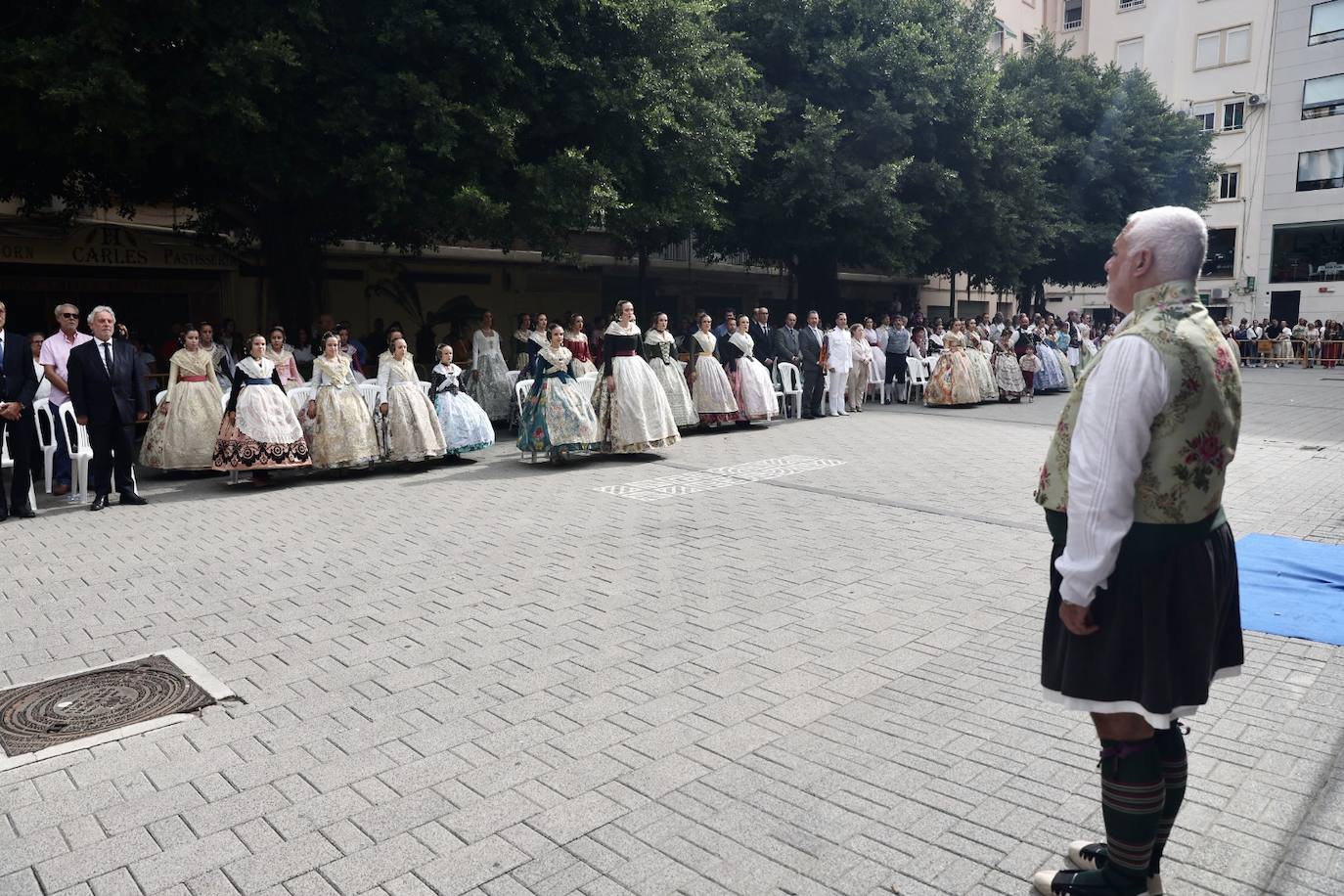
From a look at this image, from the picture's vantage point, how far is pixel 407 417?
11438 millimetres

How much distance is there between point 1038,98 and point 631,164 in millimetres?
19335

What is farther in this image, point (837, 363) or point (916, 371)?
point (916, 371)

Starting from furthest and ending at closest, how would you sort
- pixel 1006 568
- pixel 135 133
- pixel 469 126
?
pixel 469 126
pixel 135 133
pixel 1006 568

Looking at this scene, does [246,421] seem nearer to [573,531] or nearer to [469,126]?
[573,531]

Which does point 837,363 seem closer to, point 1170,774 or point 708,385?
point 708,385

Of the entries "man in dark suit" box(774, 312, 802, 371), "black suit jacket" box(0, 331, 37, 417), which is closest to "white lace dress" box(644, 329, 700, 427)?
"man in dark suit" box(774, 312, 802, 371)

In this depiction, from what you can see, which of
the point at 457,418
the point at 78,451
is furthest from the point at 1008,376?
the point at 78,451

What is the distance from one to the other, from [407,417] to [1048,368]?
17997mm

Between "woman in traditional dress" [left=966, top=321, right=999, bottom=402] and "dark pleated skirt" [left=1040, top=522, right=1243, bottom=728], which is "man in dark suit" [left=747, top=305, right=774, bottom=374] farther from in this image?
"dark pleated skirt" [left=1040, top=522, right=1243, bottom=728]

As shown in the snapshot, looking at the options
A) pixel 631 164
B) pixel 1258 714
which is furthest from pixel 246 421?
pixel 1258 714

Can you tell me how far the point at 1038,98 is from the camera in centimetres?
2938

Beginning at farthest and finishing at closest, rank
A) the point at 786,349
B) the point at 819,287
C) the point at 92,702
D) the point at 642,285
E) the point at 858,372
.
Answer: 1. the point at 642,285
2. the point at 819,287
3. the point at 858,372
4. the point at 786,349
5. the point at 92,702

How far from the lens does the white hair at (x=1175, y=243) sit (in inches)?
100

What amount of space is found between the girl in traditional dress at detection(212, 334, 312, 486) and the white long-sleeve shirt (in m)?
9.50
